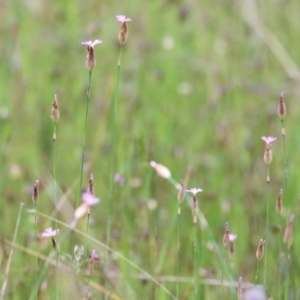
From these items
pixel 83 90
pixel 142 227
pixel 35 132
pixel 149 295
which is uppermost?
pixel 83 90

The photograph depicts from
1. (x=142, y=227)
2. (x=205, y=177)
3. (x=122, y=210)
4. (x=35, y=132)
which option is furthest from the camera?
(x=35, y=132)

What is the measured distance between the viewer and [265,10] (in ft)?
13.5

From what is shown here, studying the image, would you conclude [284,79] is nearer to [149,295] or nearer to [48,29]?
[48,29]

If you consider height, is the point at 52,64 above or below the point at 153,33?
below

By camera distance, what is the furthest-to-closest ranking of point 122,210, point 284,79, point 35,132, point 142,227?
1. point 284,79
2. point 35,132
3. point 142,227
4. point 122,210

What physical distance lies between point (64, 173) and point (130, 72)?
0.60 m

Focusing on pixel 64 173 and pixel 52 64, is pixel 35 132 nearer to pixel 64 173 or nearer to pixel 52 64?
pixel 64 173

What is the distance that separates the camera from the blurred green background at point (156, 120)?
2.22 meters

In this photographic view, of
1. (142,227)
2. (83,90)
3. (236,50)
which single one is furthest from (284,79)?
(142,227)

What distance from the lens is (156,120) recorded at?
3.08 meters

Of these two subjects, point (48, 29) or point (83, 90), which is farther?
point (48, 29)

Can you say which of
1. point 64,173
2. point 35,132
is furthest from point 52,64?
point 64,173

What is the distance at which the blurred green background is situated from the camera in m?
2.22

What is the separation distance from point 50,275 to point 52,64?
5.95 feet
